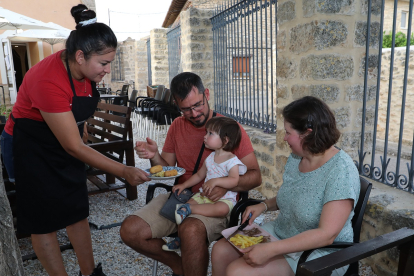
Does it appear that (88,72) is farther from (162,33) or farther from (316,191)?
(162,33)

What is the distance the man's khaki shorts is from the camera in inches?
75.7

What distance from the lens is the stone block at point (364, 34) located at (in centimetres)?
264

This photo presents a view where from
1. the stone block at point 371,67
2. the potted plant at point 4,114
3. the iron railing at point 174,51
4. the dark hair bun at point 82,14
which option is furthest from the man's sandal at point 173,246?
the iron railing at point 174,51

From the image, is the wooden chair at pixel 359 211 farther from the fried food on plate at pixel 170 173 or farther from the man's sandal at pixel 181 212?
the fried food on plate at pixel 170 173

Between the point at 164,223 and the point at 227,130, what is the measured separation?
2.29ft

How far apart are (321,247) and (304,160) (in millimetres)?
452

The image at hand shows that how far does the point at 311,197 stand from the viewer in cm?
155

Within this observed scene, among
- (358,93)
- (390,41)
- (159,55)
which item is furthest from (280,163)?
(390,41)

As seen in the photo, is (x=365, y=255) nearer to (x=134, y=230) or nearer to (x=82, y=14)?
(x=134, y=230)

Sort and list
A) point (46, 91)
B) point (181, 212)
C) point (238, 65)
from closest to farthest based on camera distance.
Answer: point (46, 91) → point (181, 212) → point (238, 65)

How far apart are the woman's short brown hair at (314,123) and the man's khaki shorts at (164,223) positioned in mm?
730

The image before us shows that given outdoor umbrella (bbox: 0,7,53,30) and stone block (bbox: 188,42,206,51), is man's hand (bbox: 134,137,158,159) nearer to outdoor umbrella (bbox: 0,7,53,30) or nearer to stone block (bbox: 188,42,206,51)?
stone block (bbox: 188,42,206,51)

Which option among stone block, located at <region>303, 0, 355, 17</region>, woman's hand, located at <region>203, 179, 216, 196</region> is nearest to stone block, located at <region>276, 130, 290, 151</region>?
stone block, located at <region>303, 0, 355, 17</region>

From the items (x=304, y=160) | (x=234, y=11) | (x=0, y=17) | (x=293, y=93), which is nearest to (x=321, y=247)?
(x=304, y=160)
